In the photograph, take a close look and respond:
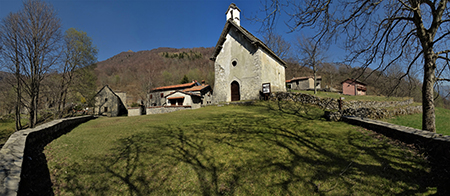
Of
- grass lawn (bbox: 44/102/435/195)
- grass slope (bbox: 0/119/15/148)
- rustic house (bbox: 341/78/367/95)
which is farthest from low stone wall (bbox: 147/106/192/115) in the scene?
rustic house (bbox: 341/78/367/95)

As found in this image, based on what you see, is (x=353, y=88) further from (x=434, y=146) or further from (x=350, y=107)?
(x=434, y=146)

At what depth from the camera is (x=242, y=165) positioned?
177 inches

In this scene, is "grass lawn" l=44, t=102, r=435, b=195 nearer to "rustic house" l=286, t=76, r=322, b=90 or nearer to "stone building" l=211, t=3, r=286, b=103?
"stone building" l=211, t=3, r=286, b=103

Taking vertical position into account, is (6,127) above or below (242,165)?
below

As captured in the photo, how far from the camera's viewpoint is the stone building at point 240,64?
17617 mm

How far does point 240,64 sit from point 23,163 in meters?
17.1

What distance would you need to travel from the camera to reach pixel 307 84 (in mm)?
39938

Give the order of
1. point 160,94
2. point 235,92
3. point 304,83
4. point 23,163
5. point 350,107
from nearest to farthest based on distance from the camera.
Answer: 1. point 23,163
2. point 350,107
3. point 235,92
4. point 160,94
5. point 304,83

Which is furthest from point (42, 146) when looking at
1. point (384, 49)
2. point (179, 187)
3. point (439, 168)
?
point (384, 49)

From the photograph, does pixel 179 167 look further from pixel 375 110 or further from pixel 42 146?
pixel 375 110

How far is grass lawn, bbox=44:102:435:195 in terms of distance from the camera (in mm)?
3646

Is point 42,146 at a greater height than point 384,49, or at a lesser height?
lesser

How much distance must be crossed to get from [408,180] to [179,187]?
5207mm

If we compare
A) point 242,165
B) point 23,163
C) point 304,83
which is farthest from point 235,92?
point 304,83
